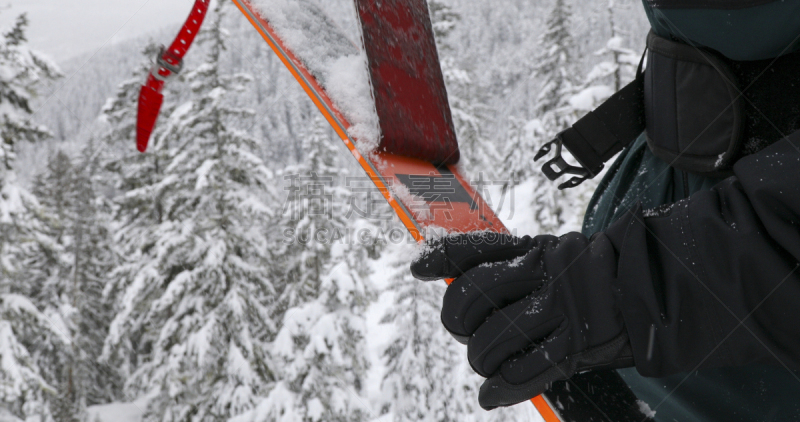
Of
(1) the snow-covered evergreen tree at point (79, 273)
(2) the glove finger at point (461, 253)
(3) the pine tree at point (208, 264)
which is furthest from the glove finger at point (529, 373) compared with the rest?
(1) the snow-covered evergreen tree at point (79, 273)

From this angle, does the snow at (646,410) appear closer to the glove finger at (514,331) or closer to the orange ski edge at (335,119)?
the orange ski edge at (335,119)

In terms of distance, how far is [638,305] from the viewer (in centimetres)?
108

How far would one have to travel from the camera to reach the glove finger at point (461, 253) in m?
1.28

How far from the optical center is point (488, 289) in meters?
1.21

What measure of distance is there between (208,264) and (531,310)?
38.1 ft

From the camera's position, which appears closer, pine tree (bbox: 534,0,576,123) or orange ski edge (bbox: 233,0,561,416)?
orange ski edge (bbox: 233,0,561,416)

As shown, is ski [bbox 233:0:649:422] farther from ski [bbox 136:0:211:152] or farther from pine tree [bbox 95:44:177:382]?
pine tree [bbox 95:44:177:382]

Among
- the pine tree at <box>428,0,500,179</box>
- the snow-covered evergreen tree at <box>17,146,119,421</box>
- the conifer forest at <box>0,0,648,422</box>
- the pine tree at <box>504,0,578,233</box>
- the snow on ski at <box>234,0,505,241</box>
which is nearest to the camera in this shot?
the snow on ski at <box>234,0,505,241</box>

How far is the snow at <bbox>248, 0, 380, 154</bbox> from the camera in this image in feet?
6.21

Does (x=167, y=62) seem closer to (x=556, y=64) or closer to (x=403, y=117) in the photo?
(x=403, y=117)

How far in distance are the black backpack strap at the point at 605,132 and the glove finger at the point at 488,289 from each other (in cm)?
94

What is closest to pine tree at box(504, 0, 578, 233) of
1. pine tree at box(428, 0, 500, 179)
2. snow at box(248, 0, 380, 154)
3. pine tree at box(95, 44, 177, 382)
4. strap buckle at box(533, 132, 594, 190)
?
pine tree at box(428, 0, 500, 179)

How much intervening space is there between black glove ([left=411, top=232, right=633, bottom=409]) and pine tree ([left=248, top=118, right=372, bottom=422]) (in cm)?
1063

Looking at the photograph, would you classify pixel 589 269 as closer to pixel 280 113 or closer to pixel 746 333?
pixel 746 333
